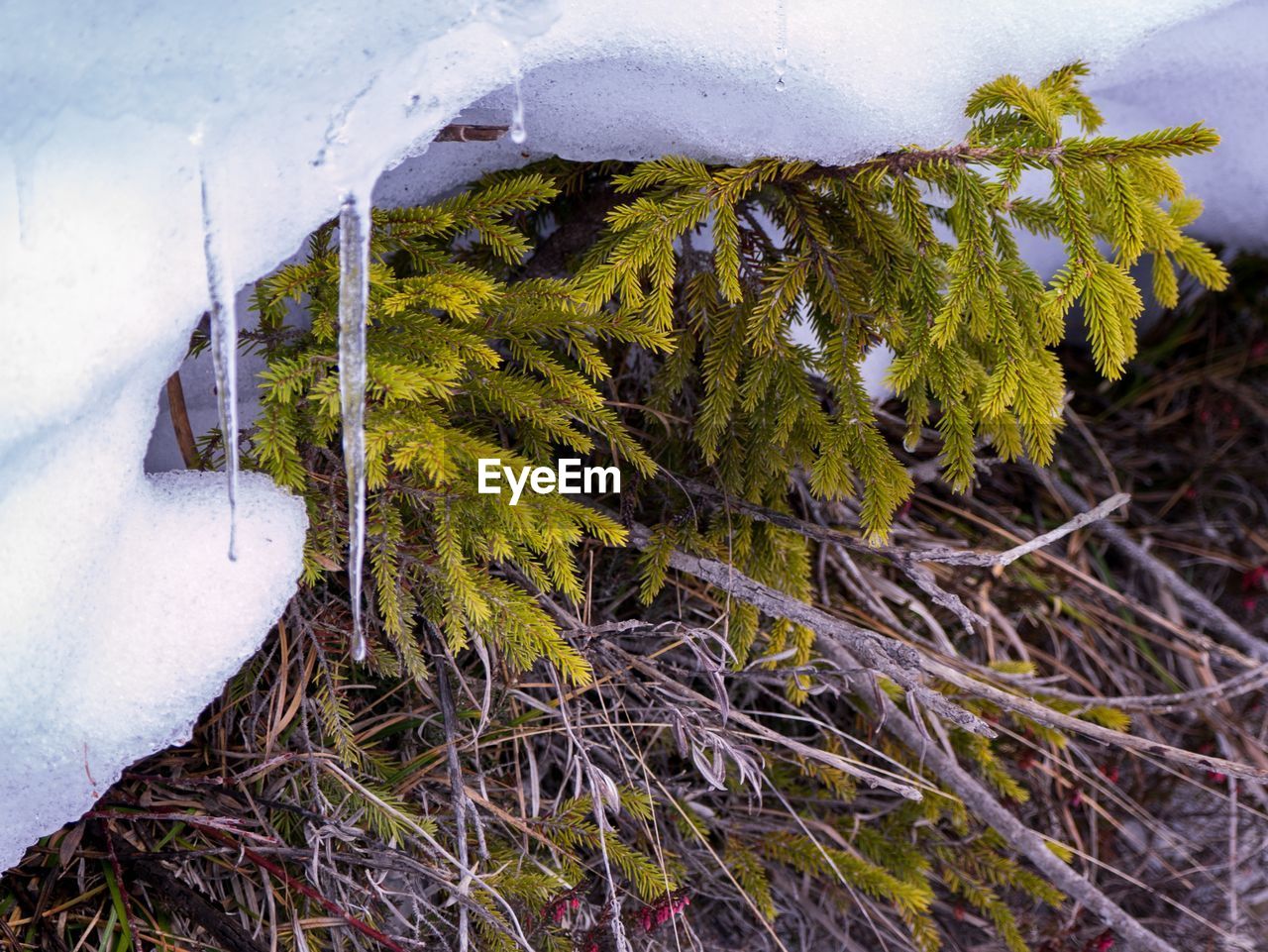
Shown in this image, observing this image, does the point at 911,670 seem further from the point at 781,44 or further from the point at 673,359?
the point at 781,44

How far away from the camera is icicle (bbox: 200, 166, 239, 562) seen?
1023 mm

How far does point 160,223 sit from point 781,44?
0.74 m

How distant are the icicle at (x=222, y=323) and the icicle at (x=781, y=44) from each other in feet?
2.20

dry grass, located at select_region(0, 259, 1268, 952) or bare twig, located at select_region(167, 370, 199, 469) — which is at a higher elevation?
bare twig, located at select_region(167, 370, 199, 469)

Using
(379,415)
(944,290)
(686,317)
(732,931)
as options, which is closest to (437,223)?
(379,415)

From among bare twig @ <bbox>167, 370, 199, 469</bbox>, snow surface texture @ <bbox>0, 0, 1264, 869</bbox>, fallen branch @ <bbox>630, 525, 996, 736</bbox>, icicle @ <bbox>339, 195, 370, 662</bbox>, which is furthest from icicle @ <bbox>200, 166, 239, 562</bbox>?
fallen branch @ <bbox>630, 525, 996, 736</bbox>

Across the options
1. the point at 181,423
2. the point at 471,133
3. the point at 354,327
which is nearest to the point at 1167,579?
the point at 471,133

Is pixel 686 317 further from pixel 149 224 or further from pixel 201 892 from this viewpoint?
pixel 201 892

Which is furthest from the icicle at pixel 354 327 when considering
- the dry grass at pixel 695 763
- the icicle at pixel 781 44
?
the icicle at pixel 781 44

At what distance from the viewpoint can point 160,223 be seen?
3.39 feet

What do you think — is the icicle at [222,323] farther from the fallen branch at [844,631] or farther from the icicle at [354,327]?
the fallen branch at [844,631]

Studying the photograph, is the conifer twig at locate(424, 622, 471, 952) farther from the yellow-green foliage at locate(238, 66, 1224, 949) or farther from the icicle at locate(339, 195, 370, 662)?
the icicle at locate(339, 195, 370, 662)

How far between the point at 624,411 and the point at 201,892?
0.91 meters

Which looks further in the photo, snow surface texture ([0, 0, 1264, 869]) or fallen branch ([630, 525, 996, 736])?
fallen branch ([630, 525, 996, 736])
